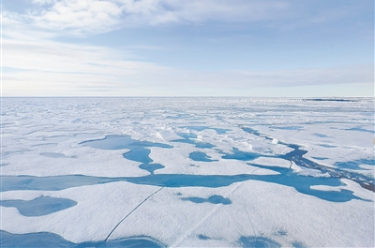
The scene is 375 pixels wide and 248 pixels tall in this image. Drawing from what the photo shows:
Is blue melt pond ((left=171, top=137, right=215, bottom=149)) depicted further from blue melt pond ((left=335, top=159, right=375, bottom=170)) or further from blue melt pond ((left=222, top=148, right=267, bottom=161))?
blue melt pond ((left=335, top=159, right=375, bottom=170))

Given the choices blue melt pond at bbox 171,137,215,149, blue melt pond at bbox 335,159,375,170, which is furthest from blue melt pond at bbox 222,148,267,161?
blue melt pond at bbox 335,159,375,170

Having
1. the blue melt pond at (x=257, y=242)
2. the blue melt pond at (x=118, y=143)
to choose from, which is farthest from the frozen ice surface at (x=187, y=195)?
the blue melt pond at (x=118, y=143)

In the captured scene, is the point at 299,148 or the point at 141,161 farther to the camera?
the point at 299,148

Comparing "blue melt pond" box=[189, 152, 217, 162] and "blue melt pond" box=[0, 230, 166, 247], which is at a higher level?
"blue melt pond" box=[189, 152, 217, 162]

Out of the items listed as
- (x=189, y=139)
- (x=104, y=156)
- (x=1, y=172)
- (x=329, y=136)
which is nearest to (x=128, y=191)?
(x=104, y=156)

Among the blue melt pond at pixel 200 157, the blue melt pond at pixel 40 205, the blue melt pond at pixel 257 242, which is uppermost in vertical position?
the blue melt pond at pixel 200 157

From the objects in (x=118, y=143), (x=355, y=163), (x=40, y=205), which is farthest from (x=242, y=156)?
(x=40, y=205)

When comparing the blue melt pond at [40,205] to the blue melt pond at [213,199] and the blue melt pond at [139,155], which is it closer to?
the blue melt pond at [213,199]

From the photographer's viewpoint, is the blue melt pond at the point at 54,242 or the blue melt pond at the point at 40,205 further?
the blue melt pond at the point at 40,205

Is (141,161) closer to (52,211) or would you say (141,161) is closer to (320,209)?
(52,211)
